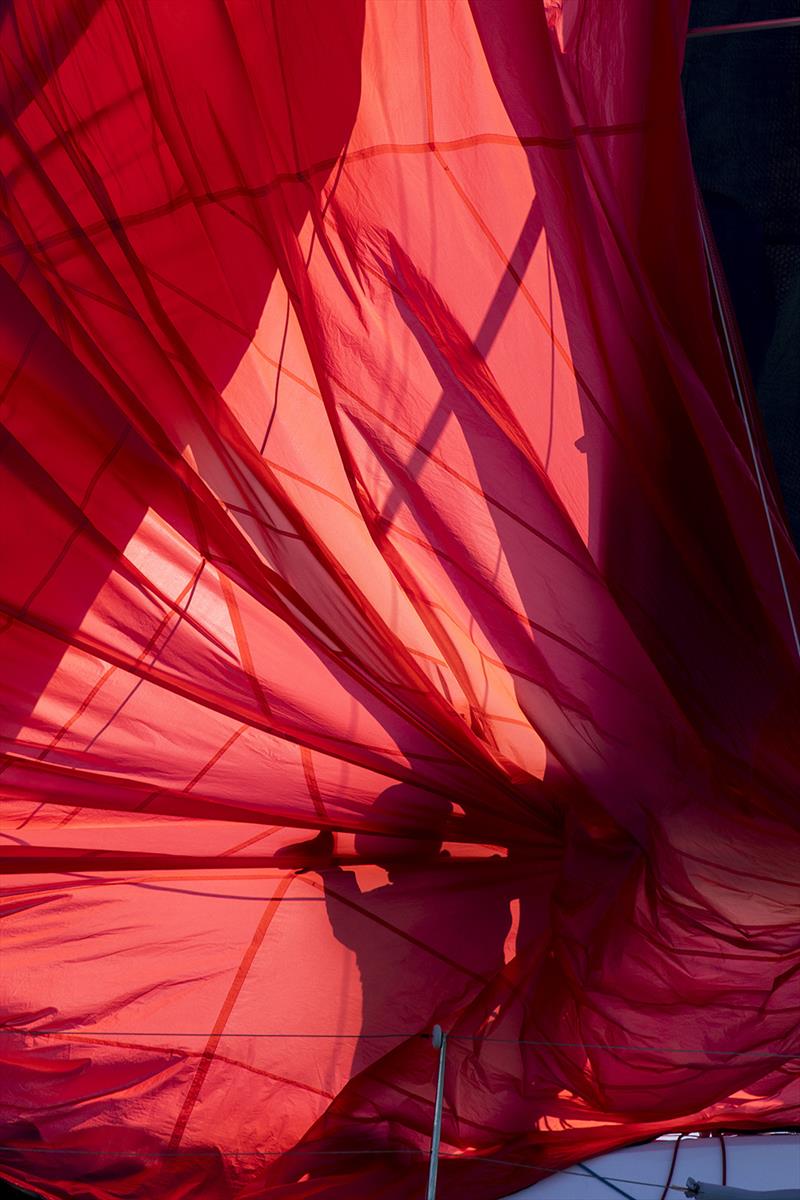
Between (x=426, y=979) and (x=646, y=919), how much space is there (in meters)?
0.38

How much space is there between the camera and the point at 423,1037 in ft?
4.94

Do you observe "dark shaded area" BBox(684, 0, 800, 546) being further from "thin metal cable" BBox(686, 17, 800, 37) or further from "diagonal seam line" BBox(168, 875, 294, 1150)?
"diagonal seam line" BBox(168, 875, 294, 1150)

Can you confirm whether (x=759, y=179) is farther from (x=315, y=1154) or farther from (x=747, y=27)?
(x=315, y=1154)

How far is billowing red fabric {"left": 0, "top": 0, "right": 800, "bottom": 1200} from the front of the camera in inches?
46.1

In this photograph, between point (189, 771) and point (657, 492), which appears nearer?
point (657, 492)

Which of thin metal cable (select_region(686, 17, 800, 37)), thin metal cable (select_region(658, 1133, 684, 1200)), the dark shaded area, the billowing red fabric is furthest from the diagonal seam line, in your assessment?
thin metal cable (select_region(686, 17, 800, 37))

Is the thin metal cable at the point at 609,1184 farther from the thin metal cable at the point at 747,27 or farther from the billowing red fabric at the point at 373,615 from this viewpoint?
the thin metal cable at the point at 747,27

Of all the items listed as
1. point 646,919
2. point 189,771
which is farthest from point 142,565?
point 646,919

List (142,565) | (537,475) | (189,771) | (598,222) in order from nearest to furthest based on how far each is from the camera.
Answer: (598,222) → (537,475) → (142,565) → (189,771)

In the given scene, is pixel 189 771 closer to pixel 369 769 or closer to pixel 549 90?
pixel 369 769

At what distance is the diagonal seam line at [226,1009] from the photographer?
1565 mm

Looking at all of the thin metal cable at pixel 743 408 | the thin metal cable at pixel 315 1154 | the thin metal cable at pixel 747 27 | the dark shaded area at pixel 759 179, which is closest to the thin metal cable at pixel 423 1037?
the thin metal cable at pixel 315 1154

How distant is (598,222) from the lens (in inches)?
44.2

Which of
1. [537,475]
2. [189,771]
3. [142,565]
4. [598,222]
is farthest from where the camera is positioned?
[189,771]
